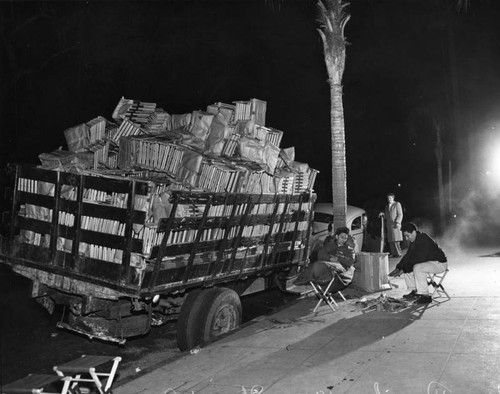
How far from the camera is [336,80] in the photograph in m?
13.3

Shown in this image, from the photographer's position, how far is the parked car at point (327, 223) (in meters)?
14.7

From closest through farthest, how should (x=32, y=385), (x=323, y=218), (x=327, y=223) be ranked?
(x=32, y=385), (x=327, y=223), (x=323, y=218)

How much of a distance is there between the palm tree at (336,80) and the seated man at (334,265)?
2.65 meters

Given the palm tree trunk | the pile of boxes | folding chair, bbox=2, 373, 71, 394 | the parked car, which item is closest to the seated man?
the pile of boxes

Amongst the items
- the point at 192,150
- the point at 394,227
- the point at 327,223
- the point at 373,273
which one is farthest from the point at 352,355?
the point at 394,227

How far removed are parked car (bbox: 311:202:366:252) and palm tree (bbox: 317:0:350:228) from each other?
112cm

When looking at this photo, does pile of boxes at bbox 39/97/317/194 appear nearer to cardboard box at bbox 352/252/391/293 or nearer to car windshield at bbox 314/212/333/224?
cardboard box at bbox 352/252/391/293

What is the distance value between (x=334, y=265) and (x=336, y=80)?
520cm

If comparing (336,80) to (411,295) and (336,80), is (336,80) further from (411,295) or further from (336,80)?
(411,295)

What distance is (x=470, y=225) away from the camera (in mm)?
27469

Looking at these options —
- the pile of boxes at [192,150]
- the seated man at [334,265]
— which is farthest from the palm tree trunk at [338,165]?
the seated man at [334,265]

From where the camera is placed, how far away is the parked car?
14.7 m

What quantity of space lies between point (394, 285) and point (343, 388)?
6047 millimetres

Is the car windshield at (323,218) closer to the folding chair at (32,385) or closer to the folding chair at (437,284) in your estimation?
the folding chair at (437,284)
